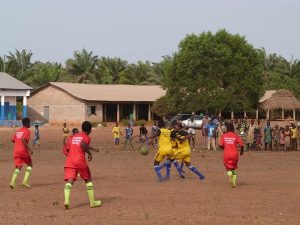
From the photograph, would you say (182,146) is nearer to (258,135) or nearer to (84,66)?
(258,135)

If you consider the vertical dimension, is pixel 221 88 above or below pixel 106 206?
above

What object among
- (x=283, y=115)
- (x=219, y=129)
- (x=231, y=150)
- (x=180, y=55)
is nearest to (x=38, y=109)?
(x=180, y=55)

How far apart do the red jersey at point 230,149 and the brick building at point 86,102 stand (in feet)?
134

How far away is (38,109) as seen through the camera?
195 ft

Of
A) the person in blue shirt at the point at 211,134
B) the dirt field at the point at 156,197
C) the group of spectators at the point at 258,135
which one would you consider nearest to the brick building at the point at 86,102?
the person in blue shirt at the point at 211,134

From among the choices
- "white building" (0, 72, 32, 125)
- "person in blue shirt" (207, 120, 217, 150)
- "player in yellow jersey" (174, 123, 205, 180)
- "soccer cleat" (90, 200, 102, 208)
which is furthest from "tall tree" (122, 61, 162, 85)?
"soccer cleat" (90, 200, 102, 208)

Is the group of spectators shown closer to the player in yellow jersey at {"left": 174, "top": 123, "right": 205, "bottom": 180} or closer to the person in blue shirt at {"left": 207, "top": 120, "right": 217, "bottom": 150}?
the person in blue shirt at {"left": 207, "top": 120, "right": 217, "bottom": 150}

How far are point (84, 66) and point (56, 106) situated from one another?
1305 cm

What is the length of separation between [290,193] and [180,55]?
126 ft

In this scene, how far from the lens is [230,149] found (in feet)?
47.9

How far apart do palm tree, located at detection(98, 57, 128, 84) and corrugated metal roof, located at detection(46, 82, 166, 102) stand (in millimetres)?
7823

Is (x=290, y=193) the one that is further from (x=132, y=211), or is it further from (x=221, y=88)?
(x=221, y=88)

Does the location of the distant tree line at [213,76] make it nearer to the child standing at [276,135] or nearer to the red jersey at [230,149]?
the child standing at [276,135]

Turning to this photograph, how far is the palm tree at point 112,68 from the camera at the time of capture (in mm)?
70425
